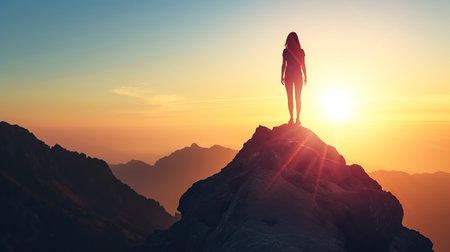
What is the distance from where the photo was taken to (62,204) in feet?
376

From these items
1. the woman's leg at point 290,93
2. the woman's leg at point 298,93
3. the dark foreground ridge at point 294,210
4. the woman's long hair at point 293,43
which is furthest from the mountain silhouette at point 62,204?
the woman's long hair at point 293,43

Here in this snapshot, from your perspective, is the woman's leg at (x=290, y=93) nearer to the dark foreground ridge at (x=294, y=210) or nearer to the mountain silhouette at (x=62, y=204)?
the dark foreground ridge at (x=294, y=210)

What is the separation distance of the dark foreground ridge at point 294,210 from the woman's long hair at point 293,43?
197 inches

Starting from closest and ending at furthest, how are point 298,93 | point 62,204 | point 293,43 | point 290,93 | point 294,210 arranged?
point 294,210
point 293,43
point 298,93
point 290,93
point 62,204

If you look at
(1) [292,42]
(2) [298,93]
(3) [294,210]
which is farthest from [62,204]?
(3) [294,210]

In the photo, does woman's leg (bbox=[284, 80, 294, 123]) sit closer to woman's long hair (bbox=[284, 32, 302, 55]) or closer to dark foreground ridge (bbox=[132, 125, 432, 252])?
dark foreground ridge (bbox=[132, 125, 432, 252])

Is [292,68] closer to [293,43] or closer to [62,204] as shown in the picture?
[293,43]

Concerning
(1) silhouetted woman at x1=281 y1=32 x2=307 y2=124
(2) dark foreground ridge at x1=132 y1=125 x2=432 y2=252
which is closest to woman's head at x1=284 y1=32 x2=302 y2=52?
(1) silhouetted woman at x1=281 y1=32 x2=307 y2=124

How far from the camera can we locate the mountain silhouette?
103 metres

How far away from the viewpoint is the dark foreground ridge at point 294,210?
61.7 feet

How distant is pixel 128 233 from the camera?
111250 mm

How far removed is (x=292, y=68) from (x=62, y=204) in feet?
333

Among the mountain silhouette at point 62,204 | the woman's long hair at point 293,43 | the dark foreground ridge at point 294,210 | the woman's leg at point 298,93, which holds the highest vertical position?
the woman's long hair at point 293,43

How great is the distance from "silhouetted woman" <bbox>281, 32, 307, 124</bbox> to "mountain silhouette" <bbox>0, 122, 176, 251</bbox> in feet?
268
